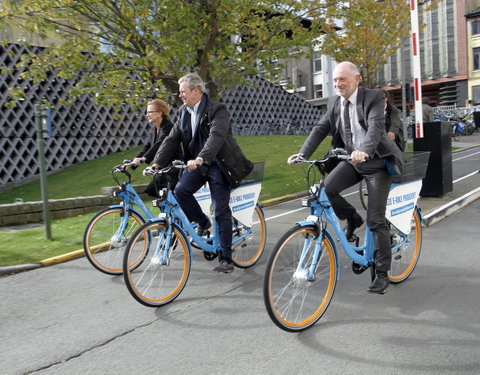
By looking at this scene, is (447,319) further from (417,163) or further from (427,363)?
(417,163)

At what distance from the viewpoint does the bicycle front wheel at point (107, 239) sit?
5.35m

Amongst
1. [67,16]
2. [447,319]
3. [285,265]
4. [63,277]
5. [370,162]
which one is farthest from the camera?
[67,16]

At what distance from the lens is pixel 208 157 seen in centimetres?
480

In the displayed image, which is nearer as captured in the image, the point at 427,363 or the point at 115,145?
the point at 427,363

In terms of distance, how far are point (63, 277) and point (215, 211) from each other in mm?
1901

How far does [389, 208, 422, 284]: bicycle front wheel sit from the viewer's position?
459cm

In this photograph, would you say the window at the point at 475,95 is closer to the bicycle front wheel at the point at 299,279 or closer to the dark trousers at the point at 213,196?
the dark trousers at the point at 213,196

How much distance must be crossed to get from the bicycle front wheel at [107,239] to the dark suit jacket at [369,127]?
7.31ft

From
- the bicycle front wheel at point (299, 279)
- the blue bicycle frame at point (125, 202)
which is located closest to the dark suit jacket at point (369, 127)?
the bicycle front wheel at point (299, 279)

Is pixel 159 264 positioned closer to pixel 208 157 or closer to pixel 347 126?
pixel 208 157

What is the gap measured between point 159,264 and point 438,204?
5.68m

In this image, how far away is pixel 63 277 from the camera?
18.2ft

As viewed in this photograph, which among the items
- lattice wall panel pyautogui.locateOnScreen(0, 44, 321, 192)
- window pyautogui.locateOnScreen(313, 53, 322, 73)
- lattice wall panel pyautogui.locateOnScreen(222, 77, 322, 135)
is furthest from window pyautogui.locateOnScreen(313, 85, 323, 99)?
lattice wall panel pyautogui.locateOnScreen(0, 44, 321, 192)

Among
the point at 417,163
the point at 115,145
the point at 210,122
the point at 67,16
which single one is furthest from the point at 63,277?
the point at 115,145
